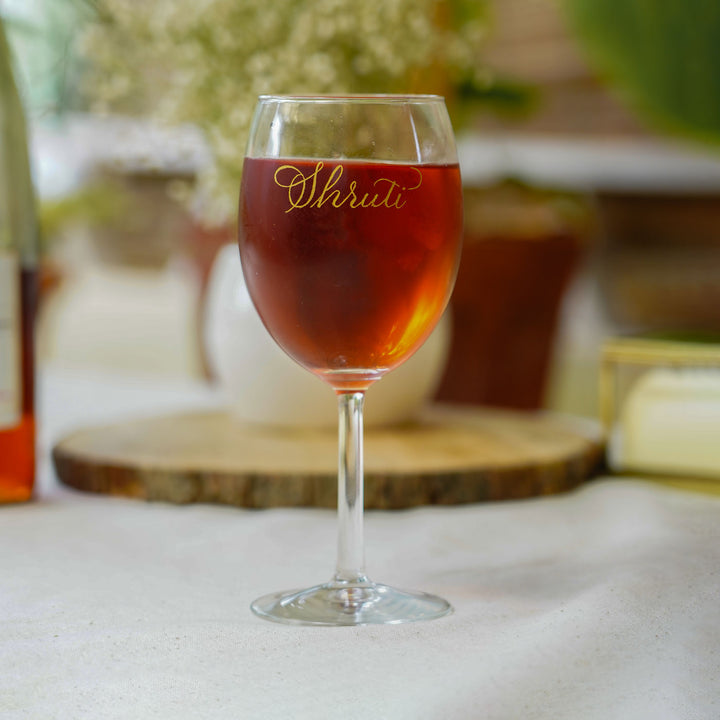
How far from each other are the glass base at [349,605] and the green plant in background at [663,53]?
1813mm

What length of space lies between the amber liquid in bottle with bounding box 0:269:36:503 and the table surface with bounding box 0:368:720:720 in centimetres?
3

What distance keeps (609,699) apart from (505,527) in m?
0.39

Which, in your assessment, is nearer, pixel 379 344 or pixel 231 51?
pixel 379 344

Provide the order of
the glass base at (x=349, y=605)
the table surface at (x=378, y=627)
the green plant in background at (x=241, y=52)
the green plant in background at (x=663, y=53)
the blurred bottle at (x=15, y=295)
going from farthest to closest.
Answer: the green plant in background at (x=663, y=53)
the green plant in background at (x=241, y=52)
the blurred bottle at (x=15, y=295)
the glass base at (x=349, y=605)
the table surface at (x=378, y=627)

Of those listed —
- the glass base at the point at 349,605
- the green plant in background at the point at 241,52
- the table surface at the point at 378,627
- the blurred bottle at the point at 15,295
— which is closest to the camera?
the table surface at the point at 378,627

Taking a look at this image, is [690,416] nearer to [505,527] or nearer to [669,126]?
[505,527]

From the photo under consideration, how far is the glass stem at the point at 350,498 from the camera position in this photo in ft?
2.55

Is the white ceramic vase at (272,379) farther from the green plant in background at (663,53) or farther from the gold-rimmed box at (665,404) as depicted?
the green plant in background at (663,53)

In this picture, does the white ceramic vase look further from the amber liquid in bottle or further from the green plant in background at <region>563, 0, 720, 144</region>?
the green plant in background at <region>563, 0, 720, 144</region>

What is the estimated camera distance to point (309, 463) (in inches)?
44.2

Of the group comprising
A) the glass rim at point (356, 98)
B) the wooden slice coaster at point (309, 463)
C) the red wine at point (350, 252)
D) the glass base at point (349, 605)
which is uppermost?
the glass rim at point (356, 98)

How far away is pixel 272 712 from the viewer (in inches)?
23.0

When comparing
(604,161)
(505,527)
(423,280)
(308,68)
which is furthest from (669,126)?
(423,280)

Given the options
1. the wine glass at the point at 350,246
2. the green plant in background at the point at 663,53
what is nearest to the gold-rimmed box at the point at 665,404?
the wine glass at the point at 350,246
